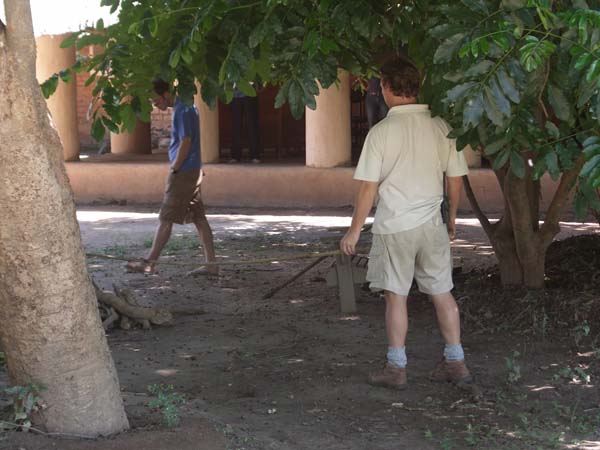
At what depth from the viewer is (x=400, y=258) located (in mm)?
5453

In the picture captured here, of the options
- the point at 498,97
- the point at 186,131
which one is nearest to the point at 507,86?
the point at 498,97

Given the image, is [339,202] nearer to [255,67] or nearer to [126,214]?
[126,214]

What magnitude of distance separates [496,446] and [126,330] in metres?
3.27

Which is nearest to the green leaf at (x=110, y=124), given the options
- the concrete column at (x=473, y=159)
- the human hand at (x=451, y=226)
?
the human hand at (x=451, y=226)

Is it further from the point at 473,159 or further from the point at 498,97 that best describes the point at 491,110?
the point at 473,159

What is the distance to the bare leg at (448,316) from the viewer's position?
554 centimetres

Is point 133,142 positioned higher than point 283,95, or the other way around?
point 283,95

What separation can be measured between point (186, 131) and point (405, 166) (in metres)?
3.63

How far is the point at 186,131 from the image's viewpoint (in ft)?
28.3

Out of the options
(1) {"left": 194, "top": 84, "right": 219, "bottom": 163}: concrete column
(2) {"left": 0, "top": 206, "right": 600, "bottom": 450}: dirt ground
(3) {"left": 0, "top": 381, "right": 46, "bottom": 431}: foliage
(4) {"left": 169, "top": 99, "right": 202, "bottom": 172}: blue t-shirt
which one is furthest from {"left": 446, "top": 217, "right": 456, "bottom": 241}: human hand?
(1) {"left": 194, "top": 84, "right": 219, "bottom": 163}: concrete column

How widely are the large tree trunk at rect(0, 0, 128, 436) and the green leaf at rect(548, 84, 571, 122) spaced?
2.13m

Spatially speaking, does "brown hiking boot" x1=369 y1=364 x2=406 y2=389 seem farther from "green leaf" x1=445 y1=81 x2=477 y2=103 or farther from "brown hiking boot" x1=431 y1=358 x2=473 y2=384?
"green leaf" x1=445 y1=81 x2=477 y2=103

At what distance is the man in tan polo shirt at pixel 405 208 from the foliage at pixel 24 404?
76.8 inches

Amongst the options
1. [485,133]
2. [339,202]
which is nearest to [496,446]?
[485,133]
